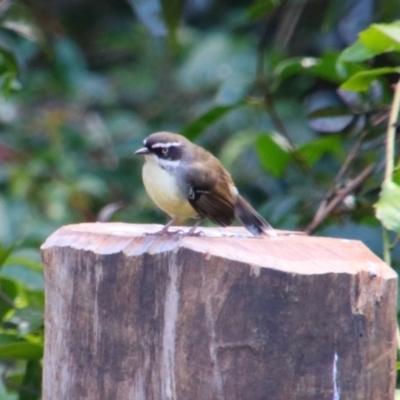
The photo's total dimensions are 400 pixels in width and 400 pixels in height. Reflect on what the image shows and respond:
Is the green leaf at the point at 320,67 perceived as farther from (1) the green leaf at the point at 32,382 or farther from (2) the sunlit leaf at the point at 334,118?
(1) the green leaf at the point at 32,382

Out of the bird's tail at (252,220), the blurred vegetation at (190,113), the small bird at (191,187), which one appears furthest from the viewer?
the blurred vegetation at (190,113)

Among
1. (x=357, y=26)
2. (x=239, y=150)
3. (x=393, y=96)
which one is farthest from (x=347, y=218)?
(x=239, y=150)

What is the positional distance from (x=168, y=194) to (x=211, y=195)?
0.53 ft

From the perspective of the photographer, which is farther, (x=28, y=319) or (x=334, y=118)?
(x=334, y=118)

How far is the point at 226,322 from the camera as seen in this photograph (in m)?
2.42

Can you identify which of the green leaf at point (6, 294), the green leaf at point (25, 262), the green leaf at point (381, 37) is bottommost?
the green leaf at point (6, 294)

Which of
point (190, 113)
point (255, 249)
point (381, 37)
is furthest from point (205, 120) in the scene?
point (190, 113)

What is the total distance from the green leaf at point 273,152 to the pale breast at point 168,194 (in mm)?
587

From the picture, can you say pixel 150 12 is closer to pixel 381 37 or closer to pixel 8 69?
pixel 8 69

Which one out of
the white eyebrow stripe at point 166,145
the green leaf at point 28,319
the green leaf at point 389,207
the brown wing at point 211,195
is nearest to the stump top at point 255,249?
the green leaf at point 389,207

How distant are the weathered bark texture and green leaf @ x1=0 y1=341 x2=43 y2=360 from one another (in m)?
0.88

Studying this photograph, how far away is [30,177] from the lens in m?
7.32

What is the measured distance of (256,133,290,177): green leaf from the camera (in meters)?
4.14

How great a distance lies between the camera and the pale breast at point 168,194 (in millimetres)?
3650
